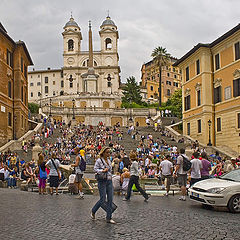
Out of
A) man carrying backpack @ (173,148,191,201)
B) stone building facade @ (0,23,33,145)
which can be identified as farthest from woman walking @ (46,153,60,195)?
stone building facade @ (0,23,33,145)

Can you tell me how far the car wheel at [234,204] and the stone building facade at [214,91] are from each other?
2132 centimetres

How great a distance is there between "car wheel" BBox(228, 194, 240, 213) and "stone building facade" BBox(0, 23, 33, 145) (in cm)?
2752

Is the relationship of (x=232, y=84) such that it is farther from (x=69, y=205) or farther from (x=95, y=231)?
(x=95, y=231)

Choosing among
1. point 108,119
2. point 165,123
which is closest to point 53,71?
point 108,119

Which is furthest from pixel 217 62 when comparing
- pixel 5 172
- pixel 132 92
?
pixel 132 92

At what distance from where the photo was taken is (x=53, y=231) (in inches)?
310

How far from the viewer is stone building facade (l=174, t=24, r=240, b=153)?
32.4 m

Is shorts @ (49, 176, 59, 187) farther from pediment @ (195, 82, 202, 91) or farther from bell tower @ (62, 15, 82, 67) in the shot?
bell tower @ (62, 15, 82, 67)

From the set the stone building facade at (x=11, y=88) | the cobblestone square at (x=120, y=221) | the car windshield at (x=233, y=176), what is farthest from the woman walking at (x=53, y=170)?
the stone building facade at (x=11, y=88)

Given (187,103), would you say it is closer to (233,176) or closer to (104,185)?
(233,176)

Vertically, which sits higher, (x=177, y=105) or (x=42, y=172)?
(x=177, y=105)

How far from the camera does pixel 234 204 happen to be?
36.3 ft

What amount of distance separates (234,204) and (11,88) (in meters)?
31.8

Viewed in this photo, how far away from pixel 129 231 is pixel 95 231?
707mm
